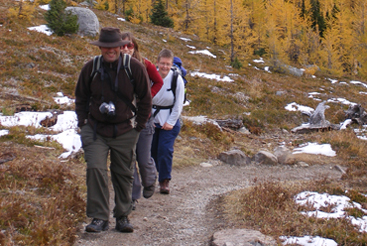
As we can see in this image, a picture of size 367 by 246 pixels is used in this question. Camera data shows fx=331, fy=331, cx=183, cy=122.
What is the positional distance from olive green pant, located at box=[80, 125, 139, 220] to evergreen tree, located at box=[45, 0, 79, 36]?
1873 cm

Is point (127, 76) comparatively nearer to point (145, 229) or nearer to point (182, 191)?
point (145, 229)

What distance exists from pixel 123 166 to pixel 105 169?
0.75 ft

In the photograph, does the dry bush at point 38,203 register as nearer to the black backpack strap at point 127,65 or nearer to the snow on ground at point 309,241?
the black backpack strap at point 127,65

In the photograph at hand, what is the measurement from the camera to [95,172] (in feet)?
11.4

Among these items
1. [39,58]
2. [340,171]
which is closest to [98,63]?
[340,171]

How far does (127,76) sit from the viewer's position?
11.5 feet

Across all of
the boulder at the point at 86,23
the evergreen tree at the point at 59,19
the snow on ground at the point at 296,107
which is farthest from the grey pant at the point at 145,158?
the boulder at the point at 86,23

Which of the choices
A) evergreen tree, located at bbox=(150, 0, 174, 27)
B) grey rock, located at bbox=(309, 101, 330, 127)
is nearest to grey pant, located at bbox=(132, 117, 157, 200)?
grey rock, located at bbox=(309, 101, 330, 127)

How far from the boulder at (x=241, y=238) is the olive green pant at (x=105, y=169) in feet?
3.63

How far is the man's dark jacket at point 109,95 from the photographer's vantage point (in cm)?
345

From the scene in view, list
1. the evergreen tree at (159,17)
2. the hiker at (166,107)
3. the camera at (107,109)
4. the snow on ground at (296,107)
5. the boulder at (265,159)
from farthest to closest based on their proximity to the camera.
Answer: the evergreen tree at (159,17) → the snow on ground at (296,107) → the boulder at (265,159) → the hiker at (166,107) → the camera at (107,109)

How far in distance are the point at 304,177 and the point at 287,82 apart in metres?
20.7

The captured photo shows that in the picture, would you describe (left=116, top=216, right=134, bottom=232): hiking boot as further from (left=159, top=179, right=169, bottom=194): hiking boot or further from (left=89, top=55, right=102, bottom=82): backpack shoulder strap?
(left=159, top=179, right=169, bottom=194): hiking boot

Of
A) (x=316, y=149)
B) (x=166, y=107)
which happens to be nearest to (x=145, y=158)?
(x=166, y=107)
